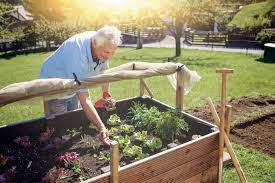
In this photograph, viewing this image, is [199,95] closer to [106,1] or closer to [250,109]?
[250,109]

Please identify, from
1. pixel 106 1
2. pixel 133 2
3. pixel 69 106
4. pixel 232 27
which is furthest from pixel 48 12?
pixel 69 106

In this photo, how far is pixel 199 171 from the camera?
369 centimetres

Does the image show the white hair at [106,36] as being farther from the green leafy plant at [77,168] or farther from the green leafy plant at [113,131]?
the green leafy plant at [77,168]

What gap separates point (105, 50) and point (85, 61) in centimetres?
32

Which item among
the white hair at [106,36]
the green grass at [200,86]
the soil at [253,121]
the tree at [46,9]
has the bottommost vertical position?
the soil at [253,121]

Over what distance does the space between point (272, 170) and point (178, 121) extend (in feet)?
6.59

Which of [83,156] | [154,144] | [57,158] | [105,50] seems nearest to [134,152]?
[154,144]

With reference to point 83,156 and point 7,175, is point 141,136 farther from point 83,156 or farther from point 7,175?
point 7,175

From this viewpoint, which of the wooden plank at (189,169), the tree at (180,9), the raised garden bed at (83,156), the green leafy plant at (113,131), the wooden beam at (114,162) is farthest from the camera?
the tree at (180,9)

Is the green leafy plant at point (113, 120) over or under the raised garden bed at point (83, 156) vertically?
over

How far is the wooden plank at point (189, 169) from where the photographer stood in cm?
329

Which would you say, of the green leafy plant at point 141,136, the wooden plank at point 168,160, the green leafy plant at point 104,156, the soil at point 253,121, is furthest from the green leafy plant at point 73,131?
the soil at point 253,121

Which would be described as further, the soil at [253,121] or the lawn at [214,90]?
the soil at [253,121]

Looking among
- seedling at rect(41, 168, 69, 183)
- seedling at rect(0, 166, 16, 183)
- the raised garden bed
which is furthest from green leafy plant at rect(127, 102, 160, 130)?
seedling at rect(0, 166, 16, 183)
